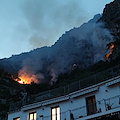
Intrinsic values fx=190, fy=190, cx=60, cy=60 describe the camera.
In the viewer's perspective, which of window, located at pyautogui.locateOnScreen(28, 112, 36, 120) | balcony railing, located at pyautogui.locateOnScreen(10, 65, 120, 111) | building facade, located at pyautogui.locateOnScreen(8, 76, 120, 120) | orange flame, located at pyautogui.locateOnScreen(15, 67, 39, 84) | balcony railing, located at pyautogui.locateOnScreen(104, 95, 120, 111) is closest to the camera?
balcony railing, located at pyautogui.locateOnScreen(104, 95, 120, 111)

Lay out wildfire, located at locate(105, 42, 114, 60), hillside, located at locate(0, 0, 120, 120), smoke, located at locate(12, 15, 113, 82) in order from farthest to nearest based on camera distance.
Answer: smoke, located at locate(12, 15, 113, 82)
wildfire, located at locate(105, 42, 114, 60)
hillside, located at locate(0, 0, 120, 120)

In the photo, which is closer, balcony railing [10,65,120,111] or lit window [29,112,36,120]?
balcony railing [10,65,120,111]

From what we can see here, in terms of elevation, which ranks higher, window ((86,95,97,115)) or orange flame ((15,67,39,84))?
orange flame ((15,67,39,84))

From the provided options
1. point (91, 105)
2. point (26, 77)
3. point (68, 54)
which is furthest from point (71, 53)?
point (91, 105)

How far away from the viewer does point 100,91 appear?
740 inches

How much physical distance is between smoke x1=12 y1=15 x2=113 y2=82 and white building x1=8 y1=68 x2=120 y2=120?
5579 centimetres

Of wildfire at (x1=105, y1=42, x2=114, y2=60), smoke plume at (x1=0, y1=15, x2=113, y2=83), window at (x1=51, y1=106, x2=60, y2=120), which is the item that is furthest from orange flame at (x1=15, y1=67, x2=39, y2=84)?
window at (x1=51, y1=106, x2=60, y2=120)

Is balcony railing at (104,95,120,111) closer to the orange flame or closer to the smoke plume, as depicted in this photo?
the smoke plume

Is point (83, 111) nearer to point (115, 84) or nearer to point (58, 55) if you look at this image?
point (115, 84)

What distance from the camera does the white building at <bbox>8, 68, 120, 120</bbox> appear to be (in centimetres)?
1722

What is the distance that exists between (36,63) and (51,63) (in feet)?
32.1

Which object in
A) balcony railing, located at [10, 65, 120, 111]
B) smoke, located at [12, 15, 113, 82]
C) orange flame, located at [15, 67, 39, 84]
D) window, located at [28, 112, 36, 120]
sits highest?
smoke, located at [12, 15, 113, 82]

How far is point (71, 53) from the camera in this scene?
96125mm

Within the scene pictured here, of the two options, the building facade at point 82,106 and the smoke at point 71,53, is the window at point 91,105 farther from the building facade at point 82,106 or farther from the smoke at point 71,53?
the smoke at point 71,53
